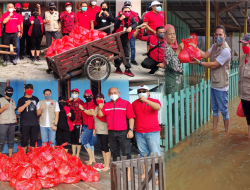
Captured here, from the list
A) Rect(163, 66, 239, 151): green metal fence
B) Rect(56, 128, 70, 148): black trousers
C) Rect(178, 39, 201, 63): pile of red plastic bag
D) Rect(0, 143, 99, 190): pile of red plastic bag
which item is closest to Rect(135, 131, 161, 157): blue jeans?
Rect(163, 66, 239, 151): green metal fence

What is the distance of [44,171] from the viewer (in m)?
4.21

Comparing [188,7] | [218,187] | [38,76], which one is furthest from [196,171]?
[188,7]

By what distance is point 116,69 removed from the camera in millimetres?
3803

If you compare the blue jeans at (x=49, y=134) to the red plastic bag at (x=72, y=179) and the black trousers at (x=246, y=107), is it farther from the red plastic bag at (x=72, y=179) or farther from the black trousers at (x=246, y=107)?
the black trousers at (x=246, y=107)

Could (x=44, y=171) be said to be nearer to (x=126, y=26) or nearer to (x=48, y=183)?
(x=48, y=183)

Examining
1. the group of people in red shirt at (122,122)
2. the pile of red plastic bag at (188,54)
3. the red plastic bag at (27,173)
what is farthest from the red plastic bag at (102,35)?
the red plastic bag at (27,173)

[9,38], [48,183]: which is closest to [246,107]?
[48,183]

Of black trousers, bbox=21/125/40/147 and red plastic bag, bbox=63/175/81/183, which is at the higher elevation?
black trousers, bbox=21/125/40/147

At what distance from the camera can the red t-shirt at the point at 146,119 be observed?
4.05 meters

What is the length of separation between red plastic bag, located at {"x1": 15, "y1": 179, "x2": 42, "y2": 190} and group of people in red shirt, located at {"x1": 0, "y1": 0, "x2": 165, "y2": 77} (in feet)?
5.53

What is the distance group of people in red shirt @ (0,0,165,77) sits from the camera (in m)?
3.48

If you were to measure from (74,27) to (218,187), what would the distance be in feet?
9.84

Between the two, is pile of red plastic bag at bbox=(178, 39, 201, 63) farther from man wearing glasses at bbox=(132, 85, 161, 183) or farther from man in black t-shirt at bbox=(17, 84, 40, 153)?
man in black t-shirt at bbox=(17, 84, 40, 153)

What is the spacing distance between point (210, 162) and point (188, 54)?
178cm
